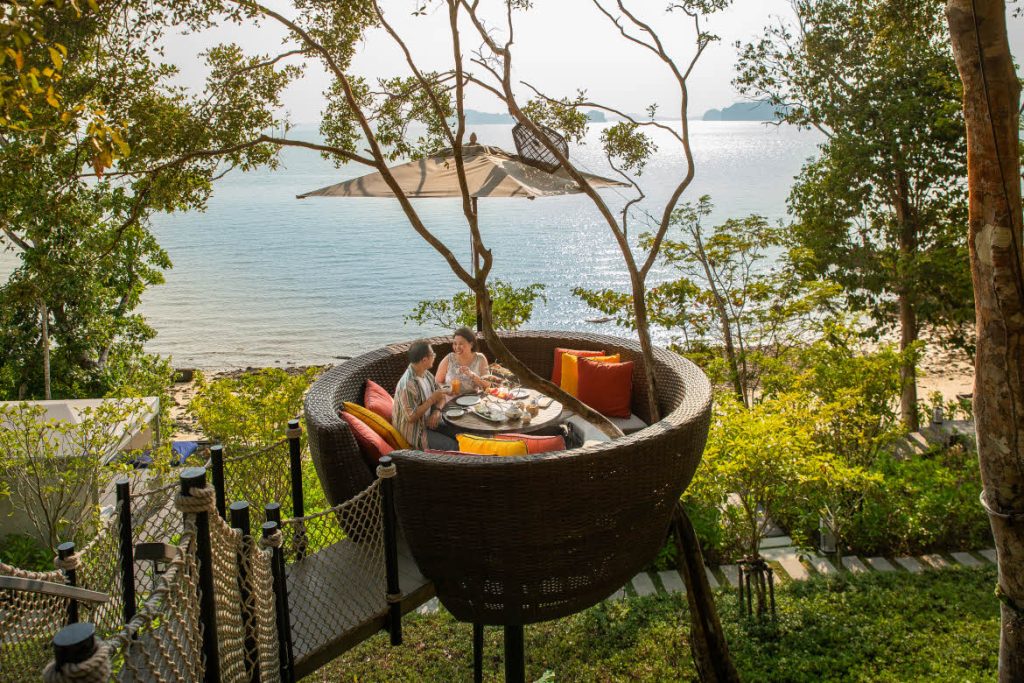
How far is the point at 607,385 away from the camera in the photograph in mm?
6207

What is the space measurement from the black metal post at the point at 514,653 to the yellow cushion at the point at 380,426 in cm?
126

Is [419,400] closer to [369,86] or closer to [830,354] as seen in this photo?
[369,86]

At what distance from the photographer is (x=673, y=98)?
467 cm

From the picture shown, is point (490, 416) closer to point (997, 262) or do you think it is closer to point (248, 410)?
point (997, 262)

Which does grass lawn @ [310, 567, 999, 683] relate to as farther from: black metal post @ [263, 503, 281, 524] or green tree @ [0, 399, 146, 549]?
green tree @ [0, 399, 146, 549]

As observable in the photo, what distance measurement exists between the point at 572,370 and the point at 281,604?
12.7 feet

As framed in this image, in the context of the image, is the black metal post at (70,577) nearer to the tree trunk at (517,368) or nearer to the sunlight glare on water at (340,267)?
the tree trunk at (517,368)

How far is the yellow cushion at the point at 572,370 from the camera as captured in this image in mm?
6297

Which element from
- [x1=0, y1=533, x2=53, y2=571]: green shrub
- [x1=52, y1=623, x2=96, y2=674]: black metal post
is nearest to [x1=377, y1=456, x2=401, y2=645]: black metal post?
[x1=52, y1=623, x2=96, y2=674]: black metal post

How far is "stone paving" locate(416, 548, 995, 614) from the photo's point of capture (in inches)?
258

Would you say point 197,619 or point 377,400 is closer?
point 197,619

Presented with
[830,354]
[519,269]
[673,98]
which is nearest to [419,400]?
[673,98]

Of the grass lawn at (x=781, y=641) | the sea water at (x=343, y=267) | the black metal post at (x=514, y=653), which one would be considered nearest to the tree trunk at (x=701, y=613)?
the grass lawn at (x=781, y=641)

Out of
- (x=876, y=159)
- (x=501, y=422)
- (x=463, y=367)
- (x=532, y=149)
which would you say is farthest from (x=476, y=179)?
(x=876, y=159)
